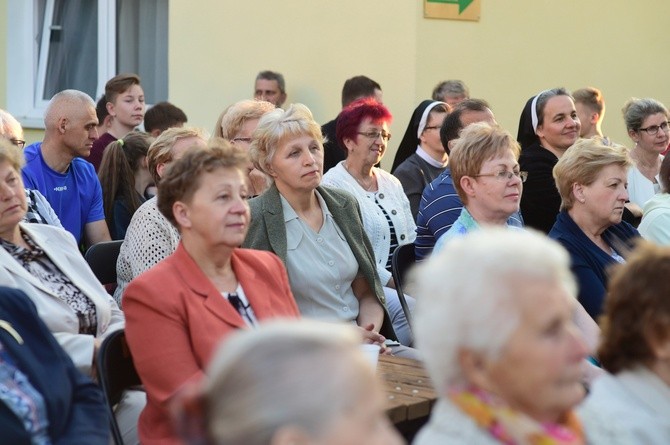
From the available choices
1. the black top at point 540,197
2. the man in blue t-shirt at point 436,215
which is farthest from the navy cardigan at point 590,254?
the black top at point 540,197

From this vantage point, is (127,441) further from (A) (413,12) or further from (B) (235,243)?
(A) (413,12)

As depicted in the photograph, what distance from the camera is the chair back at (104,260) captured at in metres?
5.11

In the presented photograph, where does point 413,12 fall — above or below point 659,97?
above

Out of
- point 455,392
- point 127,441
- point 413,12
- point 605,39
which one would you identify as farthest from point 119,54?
point 455,392

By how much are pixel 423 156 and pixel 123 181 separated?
210cm

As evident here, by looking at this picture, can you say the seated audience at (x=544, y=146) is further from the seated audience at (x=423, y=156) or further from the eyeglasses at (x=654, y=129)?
the eyeglasses at (x=654, y=129)

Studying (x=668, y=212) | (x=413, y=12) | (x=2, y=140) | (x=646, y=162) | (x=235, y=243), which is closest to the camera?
(x=235, y=243)

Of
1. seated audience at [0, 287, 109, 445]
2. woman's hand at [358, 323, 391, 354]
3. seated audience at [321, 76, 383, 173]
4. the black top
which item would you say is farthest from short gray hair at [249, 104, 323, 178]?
seated audience at [321, 76, 383, 173]

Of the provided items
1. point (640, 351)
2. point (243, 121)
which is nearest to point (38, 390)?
point (640, 351)

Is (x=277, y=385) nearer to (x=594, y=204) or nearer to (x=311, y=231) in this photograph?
(x=311, y=231)

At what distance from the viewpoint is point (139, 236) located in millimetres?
5004

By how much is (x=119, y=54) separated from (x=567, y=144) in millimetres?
4526

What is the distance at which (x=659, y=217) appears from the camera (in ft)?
18.2

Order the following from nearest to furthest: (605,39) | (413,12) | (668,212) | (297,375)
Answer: (297,375) → (668,212) → (413,12) → (605,39)
